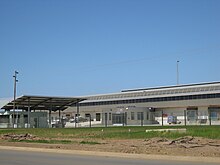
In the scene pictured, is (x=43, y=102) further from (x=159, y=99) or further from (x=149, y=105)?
(x=159, y=99)

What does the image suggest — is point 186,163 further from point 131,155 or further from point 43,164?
point 43,164

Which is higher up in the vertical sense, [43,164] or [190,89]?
[190,89]

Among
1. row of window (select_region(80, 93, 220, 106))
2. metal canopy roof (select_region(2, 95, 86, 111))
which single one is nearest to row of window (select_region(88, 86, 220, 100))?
row of window (select_region(80, 93, 220, 106))

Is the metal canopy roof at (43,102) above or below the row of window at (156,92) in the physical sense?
below

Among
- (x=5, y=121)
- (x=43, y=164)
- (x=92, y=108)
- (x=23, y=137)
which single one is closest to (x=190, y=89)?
(x=92, y=108)

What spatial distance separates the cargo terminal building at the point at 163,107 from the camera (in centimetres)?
8175

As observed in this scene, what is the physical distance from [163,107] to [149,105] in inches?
166

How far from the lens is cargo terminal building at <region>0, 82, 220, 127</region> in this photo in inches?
2923

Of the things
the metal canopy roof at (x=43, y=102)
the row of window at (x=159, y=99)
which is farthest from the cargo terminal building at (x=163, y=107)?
the metal canopy roof at (x=43, y=102)

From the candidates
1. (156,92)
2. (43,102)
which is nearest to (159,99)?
(156,92)

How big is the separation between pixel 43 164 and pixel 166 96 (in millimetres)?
83381

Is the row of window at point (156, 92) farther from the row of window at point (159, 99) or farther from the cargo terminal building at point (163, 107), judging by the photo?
the row of window at point (159, 99)

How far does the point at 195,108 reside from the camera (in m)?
91.2

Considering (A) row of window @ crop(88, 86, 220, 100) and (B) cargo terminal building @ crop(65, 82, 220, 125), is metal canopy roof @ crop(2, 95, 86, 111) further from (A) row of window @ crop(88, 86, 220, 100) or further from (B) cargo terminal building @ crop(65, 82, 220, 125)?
(A) row of window @ crop(88, 86, 220, 100)
